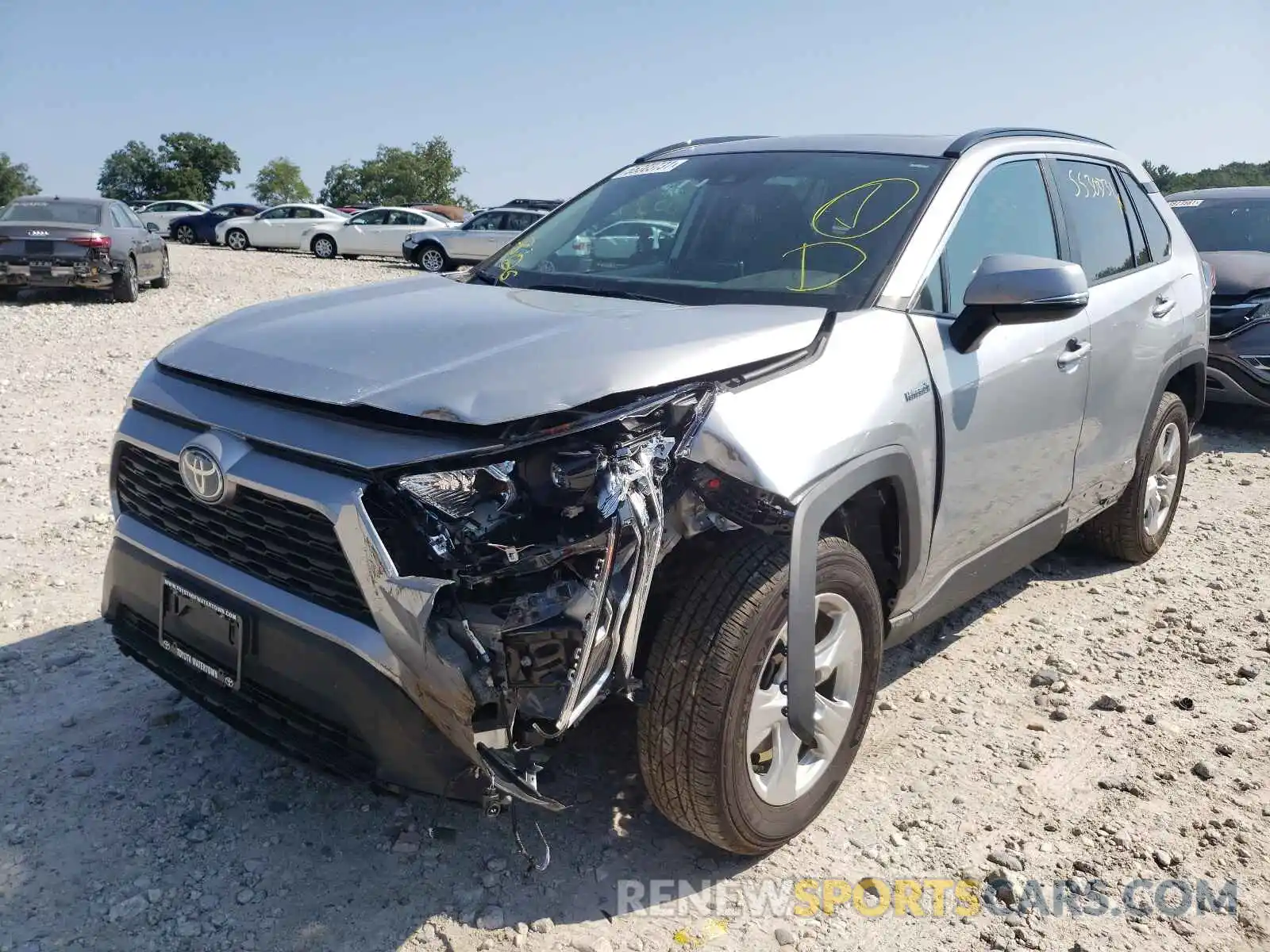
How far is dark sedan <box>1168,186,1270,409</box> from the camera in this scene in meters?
7.46

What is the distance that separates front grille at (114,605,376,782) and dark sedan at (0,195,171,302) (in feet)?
37.8

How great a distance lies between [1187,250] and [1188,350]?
530mm

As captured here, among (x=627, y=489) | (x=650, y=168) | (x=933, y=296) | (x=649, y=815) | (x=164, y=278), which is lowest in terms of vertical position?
(x=649, y=815)

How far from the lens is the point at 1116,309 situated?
152 inches

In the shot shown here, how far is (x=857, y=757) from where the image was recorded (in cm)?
318

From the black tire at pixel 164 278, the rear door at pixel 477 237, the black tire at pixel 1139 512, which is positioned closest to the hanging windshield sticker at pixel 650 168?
the black tire at pixel 1139 512

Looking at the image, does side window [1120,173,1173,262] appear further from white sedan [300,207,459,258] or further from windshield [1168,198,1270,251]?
white sedan [300,207,459,258]

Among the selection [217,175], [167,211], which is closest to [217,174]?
[217,175]

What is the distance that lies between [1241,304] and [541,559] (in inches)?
296

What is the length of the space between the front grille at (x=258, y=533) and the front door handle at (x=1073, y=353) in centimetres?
249

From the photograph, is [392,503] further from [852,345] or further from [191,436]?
[852,345]

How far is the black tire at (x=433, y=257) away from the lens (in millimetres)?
23219

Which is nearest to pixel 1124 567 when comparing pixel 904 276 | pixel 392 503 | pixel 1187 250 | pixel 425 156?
pixel 1187 250

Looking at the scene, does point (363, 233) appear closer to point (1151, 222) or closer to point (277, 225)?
point (277, 225)
